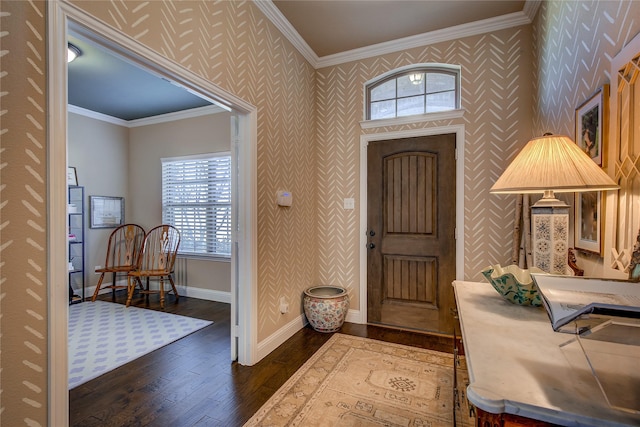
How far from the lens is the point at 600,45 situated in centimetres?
131

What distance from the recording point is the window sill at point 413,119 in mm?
2840

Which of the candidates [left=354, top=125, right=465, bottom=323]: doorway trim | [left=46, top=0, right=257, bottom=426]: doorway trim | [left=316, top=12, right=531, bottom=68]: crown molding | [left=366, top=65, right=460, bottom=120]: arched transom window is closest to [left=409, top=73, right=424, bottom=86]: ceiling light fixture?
[left=366, top=65, right=460, bottom=120]: arched transom window

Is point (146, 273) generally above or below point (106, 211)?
below

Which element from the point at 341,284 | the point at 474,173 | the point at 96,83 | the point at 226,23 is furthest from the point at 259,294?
the point at 96,83

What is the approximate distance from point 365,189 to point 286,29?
1712mm

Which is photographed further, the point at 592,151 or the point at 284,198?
the point at 284,198

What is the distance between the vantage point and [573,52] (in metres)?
1.63

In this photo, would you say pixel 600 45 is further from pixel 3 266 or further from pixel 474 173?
pixel 3 266

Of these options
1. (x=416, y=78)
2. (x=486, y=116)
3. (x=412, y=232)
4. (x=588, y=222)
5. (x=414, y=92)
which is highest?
(x=416, y=78)

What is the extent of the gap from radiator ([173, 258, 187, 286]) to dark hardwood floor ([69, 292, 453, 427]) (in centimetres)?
163

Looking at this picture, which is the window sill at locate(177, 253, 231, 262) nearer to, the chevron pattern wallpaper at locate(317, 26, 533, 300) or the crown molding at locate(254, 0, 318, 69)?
the chevron pattern wallpaper at locate(317, 26, 533, 300)

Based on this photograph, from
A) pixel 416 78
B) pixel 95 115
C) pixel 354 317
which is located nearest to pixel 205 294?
pixel 354 317

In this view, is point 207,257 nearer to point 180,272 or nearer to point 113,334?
point 180,272

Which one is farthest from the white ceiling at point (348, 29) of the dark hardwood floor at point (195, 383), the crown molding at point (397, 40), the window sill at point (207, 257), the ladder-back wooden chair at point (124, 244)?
the dark hardwood floor at point (195, 383)
